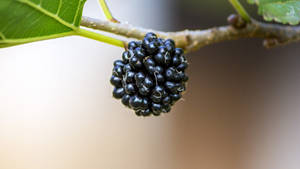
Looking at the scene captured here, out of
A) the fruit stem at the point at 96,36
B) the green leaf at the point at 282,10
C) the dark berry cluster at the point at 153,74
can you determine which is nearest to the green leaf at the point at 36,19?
the fruit stem at the point at 96,36

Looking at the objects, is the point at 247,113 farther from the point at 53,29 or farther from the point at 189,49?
the point at 53,29

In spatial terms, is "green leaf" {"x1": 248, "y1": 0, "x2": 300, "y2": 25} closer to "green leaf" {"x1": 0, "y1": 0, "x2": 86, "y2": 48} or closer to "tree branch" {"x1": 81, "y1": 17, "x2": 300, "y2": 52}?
"tree branch" {"x1": 81, "y1": 17, "x2": 300, "y2": 52}

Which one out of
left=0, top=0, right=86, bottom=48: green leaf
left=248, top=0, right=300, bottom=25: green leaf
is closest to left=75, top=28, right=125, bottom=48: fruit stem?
left=0, top=0, right=86, bottom=48: green leaf

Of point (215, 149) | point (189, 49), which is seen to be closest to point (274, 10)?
point (189, 49)

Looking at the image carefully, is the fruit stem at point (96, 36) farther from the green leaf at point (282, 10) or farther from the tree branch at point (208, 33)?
the green leaf at point (282, 10)

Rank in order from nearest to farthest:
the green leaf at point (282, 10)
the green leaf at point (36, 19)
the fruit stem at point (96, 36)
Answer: the green leaf at point (36, 19), the fruit stem at point (96, 36), the green leaf at point (282, 10)

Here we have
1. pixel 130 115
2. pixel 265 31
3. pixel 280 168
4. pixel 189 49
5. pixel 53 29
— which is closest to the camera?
pixel 53 29
